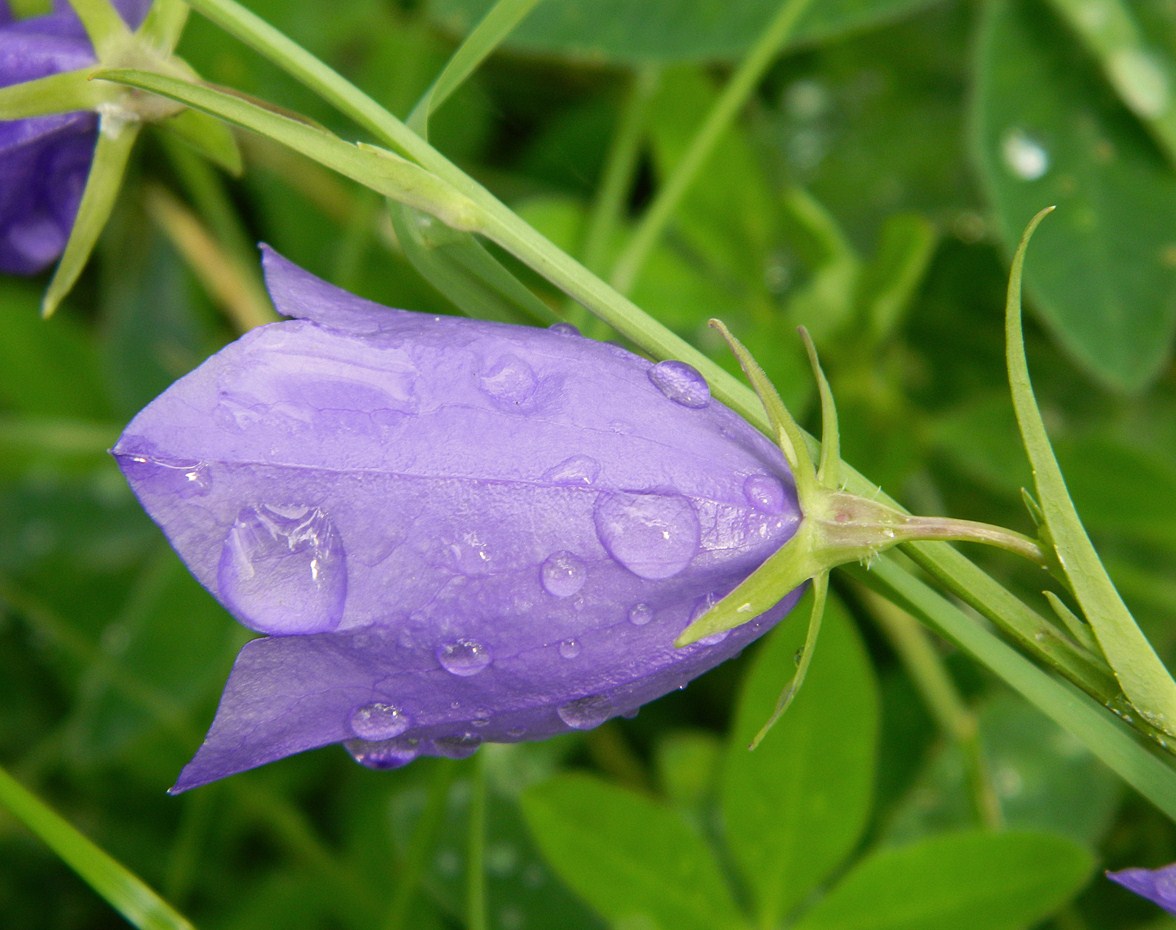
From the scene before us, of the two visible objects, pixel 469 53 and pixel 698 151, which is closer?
pixel 469 53

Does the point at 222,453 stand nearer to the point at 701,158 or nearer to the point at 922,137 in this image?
the point at 701,158

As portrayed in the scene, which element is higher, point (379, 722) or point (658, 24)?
point (658, 24)

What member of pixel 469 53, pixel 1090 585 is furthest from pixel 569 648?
pixel 469 53

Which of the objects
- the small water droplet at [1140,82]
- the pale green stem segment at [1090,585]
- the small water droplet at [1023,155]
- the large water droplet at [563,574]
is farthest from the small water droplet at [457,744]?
the small water droplet at [1140,82]

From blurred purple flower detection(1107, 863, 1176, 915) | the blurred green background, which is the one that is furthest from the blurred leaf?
blurred purple flower detection(1107, 863, 1176, 915)

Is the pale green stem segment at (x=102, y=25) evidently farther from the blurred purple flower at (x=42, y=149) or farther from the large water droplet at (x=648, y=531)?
the large water droplet at (x=648, y=531)

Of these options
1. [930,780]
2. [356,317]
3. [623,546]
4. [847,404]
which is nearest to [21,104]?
[356,317]

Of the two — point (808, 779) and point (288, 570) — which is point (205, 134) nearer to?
point (288, 570)
